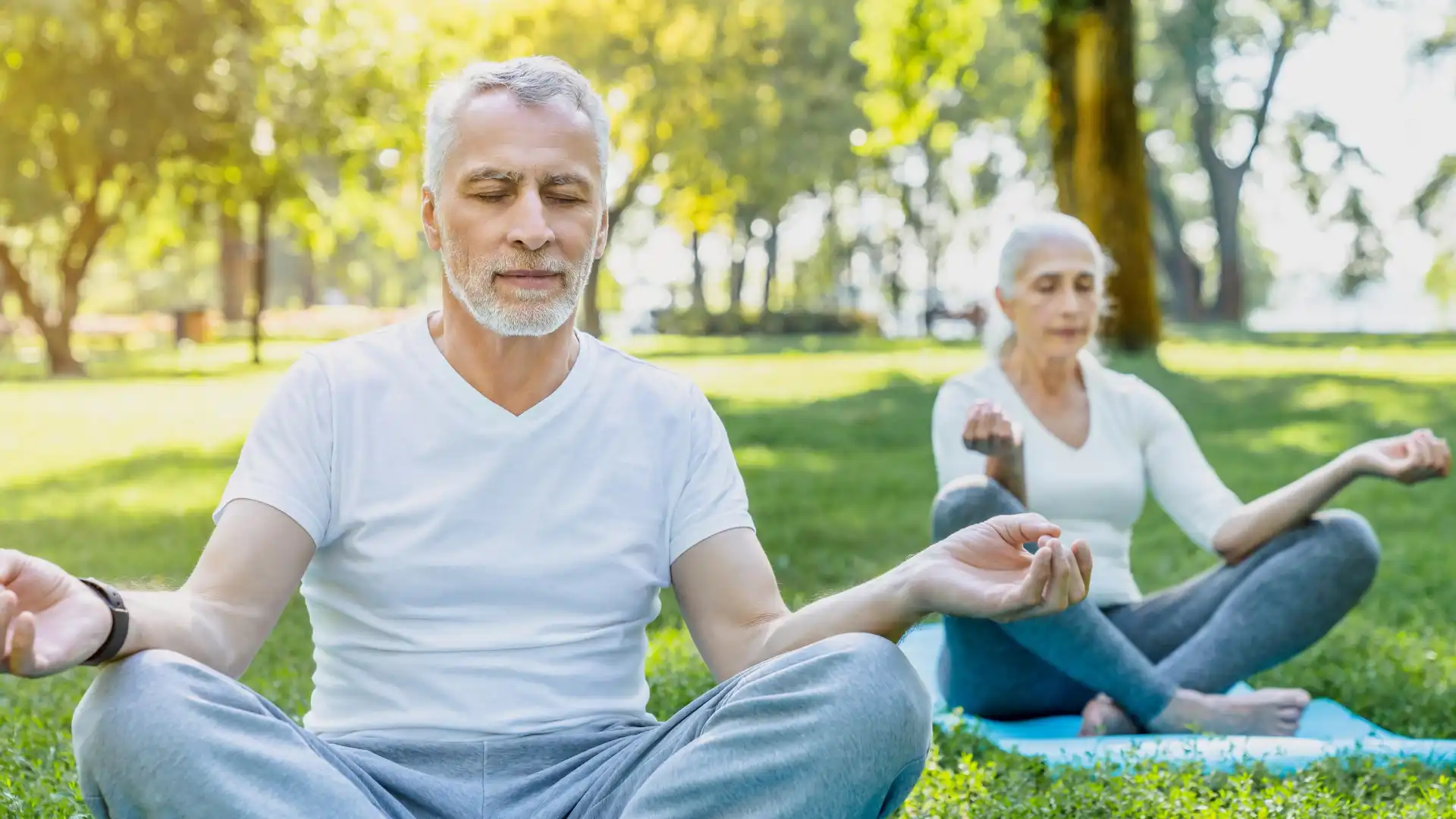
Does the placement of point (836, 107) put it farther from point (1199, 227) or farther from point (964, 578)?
point (1199, 227)

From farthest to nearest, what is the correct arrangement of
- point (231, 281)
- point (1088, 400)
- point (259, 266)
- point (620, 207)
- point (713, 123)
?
point (231, 281), point (620, 207), point (713, 123), point (259, 266), point (1088, 400)

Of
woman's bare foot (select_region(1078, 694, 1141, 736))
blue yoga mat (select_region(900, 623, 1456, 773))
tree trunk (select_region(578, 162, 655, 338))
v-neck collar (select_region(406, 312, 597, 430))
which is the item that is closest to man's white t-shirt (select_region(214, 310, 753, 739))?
v-neck collar (select_region(406, 312, 597, 430))

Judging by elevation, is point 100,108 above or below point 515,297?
above

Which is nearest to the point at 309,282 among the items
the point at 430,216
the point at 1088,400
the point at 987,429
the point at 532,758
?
the point at 1088,400

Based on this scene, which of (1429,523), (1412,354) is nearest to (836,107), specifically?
(1412,354)

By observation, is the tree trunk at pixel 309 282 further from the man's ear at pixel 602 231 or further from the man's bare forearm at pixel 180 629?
the man's bare forearm at pixel 180 629

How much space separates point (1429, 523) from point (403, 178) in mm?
23900

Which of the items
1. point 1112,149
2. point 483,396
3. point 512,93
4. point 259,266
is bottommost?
point 259,266

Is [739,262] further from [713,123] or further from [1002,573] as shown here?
[1002,573]

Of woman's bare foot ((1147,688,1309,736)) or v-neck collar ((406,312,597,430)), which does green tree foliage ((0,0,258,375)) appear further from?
v-neck collar ((406,312,597,430))

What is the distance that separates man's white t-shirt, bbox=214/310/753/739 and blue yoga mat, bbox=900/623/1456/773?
4.17 feet

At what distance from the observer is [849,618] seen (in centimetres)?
310

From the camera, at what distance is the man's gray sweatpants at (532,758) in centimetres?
265

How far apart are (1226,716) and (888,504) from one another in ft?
20.7
